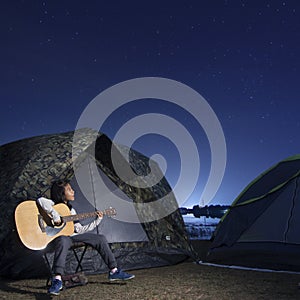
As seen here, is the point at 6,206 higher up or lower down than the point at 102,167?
lower down

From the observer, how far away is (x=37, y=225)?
4891mm

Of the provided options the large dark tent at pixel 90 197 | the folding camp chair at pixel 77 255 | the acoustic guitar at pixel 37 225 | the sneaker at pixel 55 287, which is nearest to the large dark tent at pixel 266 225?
the large dark tent at pixel 90 197

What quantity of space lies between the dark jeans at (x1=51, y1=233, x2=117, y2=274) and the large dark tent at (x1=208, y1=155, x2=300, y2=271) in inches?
82.0

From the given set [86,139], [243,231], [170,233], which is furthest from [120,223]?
[243,231]

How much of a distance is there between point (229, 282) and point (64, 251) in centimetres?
195

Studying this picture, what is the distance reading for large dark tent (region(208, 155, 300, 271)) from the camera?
5.63 meters

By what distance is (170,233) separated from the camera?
22.5 feet

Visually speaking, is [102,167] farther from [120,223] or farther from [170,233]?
[170,233]

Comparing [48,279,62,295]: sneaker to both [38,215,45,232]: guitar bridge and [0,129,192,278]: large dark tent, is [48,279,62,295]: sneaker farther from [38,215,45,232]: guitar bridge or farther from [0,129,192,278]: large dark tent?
[0,129,192,278]: large dark tent

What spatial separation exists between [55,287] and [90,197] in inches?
86.6

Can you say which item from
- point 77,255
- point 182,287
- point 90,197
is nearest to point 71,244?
point 77,255

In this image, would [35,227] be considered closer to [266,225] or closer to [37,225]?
[37,225]

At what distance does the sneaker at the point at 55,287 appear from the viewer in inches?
172

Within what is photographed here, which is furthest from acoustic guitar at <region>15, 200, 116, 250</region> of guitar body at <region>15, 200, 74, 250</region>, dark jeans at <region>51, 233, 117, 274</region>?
dark jeans at <region>51, 233, 117, 274</region>
